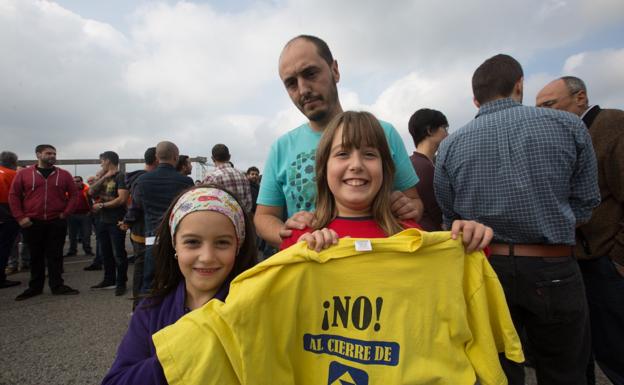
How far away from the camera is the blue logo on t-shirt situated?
1.15 m

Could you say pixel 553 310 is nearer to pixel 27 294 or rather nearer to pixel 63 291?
pixel 63 291

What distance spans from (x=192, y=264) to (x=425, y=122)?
104 inches

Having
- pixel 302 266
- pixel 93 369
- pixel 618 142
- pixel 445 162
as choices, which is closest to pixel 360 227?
pixel 302 266

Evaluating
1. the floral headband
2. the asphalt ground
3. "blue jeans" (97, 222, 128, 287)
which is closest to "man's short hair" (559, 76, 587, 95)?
A: the asphalt ground

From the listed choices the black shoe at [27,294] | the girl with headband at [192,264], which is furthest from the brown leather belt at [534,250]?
the black shoe at [27,294]

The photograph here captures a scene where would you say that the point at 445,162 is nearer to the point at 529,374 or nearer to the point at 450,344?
the point at 450,344

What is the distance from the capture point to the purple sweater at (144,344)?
107cm

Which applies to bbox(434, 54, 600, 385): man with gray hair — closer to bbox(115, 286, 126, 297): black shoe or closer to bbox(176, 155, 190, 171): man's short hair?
bbox(176, 155, 190, 171): man's short hair

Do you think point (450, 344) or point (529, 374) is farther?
point (529, 374)

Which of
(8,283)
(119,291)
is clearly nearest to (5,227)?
(8,283)

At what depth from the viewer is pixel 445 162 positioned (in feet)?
7.29

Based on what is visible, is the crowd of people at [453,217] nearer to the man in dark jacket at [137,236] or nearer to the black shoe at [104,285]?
the man in dark jacket at [137,236]

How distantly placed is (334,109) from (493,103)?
3.67 feet

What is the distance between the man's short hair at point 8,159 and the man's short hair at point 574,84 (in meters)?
8.57
